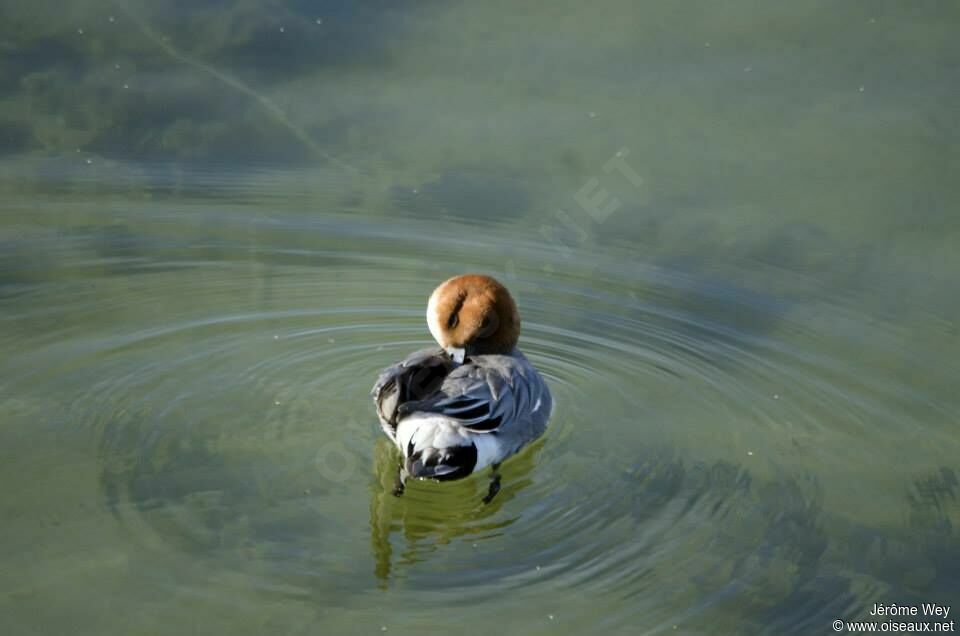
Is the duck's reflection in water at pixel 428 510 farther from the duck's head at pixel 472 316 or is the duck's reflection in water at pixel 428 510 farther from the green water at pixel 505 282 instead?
the duck's head at pixel 472 316

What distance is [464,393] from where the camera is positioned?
585cm

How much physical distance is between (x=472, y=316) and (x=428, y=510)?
3.95ft

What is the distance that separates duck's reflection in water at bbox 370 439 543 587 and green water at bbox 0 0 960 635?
0.02 meters

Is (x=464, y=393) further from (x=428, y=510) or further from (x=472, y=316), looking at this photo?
(x=472, y=316)

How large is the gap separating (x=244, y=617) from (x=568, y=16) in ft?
19.6

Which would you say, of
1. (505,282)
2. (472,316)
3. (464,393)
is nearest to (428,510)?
(464,393)

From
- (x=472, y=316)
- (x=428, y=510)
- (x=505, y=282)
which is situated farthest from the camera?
(x=505, y=282)

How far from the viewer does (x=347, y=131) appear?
28.6 feet

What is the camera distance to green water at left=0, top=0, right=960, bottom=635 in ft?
16.4

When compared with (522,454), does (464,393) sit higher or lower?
higher

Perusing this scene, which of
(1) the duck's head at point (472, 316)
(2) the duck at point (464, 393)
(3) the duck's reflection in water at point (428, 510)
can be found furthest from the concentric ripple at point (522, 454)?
(1) the duck's head at point (472, 316)

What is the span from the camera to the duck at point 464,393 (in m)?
5.55

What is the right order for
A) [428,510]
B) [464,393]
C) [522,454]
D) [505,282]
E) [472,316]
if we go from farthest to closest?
[505,282], [472,316], [522,454], [464,393], [428,510]

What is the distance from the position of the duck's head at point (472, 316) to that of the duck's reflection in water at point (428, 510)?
655 millimetres
